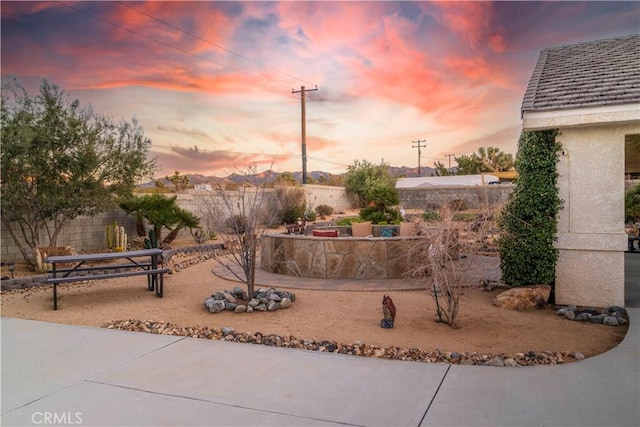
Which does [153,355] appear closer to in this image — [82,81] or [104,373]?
[104,373]

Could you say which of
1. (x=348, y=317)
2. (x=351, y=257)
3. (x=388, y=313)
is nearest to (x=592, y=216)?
(x=388, y=313)

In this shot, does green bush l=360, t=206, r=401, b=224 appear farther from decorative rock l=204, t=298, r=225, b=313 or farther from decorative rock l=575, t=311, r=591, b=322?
decorative rock l=204, t=298, r=225, b=313

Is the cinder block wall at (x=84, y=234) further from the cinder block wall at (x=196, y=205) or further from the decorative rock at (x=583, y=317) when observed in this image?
the decorative rock at (x=583, y=317)

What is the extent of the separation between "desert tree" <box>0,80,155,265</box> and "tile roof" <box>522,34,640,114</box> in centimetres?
1118

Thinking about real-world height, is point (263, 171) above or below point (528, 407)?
above

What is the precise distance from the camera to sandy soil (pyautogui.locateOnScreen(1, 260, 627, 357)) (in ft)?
18.8

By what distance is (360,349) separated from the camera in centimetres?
533

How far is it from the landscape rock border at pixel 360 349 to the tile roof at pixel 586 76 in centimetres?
442

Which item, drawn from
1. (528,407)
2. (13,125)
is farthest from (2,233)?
(528,407)

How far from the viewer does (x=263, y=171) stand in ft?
32.9

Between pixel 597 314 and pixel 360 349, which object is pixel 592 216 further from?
pixel 360 349

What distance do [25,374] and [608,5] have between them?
14448 mm

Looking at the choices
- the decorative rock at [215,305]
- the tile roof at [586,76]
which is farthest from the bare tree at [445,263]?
the decorative rock at [215,305]

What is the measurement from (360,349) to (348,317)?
1.67 metres
